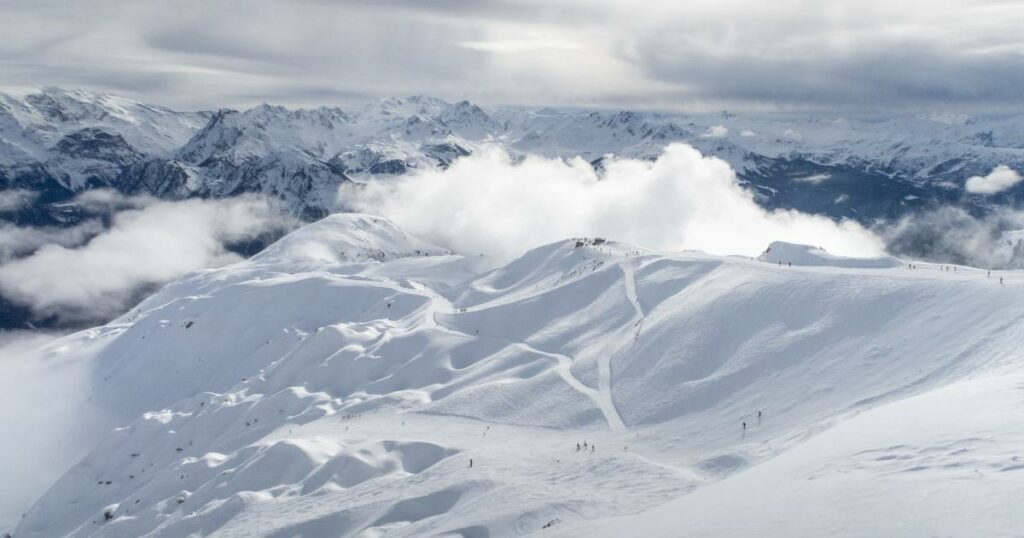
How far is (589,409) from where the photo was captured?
60656mm

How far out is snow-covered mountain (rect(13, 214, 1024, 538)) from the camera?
27547 mm

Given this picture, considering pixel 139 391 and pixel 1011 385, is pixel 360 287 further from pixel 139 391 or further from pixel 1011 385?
pixel 1011 385

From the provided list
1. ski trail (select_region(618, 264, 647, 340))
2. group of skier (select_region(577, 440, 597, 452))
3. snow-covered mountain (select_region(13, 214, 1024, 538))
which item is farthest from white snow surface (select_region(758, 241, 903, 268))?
group of skier (select_region(577, 440, 597, 452))

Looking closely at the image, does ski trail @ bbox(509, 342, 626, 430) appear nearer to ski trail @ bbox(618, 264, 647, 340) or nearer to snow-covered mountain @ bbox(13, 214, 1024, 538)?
snow-covered mountain @ bbox(13, 214, 1024, 538)

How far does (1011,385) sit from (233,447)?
68743mm

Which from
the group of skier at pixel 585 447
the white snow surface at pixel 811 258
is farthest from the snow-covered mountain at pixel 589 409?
the group of skier at pixel 585 447

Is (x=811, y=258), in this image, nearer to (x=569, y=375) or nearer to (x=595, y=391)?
(x=569, y=375)

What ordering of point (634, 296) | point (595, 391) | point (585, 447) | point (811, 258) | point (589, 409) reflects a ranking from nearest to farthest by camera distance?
point (585, 447) → point (589, 409) → point (595, 391) → point (634, 296) → point (811, 258)

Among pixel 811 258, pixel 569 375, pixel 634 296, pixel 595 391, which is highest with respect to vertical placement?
pixel 811 258

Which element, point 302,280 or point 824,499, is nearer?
point 824,499

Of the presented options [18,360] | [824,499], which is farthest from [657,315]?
[18,360]

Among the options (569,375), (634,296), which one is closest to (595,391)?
(569,375)

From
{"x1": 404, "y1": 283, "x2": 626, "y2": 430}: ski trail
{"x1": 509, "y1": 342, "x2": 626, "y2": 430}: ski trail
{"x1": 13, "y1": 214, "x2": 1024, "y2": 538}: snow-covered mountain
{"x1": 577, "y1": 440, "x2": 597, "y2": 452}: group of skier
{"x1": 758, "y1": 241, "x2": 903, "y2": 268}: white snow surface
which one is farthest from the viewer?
{"x1": 758, "y1": 241, "x2": 903, "y2": 268}: white snow surface

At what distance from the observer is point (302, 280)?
420 feet
